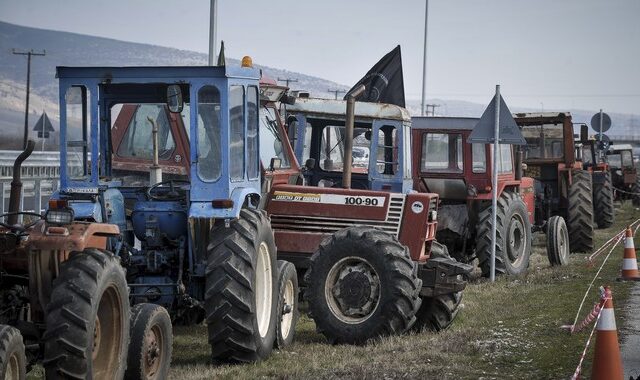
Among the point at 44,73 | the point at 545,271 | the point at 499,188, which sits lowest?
the point at 545,271

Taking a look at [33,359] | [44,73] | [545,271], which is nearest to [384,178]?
[545,271]

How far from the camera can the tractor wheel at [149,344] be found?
9.23 m

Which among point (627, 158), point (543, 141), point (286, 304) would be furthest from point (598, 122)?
point (286, 304)

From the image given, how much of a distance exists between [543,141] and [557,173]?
2.70ft

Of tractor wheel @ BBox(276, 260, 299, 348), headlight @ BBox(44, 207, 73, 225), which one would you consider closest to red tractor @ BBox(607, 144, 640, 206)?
tractor wheel @ BBox(276, 260, 299, 348)

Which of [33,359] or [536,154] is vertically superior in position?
[536,154]

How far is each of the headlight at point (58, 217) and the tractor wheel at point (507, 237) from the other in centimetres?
1113

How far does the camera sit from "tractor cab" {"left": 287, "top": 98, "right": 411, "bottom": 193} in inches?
604

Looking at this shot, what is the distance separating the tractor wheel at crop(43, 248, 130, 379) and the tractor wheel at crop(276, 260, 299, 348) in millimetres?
2980

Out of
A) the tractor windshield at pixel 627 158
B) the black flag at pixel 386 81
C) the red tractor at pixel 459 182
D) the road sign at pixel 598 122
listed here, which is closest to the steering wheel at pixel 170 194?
the black flag at pixel 386 81

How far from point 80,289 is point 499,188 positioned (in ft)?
40.8

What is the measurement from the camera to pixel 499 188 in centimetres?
1978

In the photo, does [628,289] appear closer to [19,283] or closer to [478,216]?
[478,216]

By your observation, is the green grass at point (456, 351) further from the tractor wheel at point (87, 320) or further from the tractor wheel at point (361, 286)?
the tractor wheel at point (87, 320)
